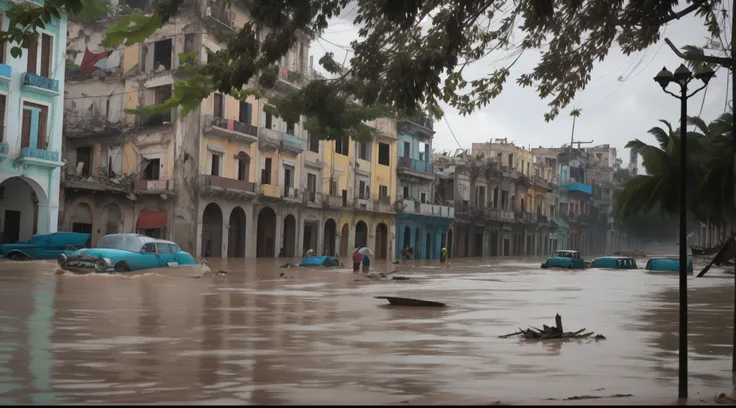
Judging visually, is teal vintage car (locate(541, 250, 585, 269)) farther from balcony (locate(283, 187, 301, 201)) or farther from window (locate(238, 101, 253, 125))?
window (locate(238, 101, 253, 125))

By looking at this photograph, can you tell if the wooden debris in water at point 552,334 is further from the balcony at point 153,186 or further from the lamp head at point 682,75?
the balcony at point 153,186

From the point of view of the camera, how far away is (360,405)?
6.18m

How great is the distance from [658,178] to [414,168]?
98.3ft

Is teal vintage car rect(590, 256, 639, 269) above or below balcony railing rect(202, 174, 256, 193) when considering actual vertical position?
below

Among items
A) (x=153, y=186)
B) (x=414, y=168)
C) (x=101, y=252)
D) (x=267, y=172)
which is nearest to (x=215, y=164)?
(x=153, y=186)

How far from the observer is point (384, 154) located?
61.8 meters

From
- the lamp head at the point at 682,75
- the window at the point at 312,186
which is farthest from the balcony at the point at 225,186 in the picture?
the lamp head at the point at 682,75

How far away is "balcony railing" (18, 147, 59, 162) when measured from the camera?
34.4 m

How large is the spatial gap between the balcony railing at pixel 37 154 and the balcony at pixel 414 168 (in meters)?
31.3

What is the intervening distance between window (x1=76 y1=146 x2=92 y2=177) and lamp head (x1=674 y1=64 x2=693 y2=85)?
1651 inches

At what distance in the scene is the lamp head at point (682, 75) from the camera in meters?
7.58

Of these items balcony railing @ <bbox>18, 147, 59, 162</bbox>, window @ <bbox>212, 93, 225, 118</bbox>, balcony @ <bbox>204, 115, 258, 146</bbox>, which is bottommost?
balcony railing @ <bbox>18, 147, 59, 162</bbox>

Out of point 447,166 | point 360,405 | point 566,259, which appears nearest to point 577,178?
point 447,166

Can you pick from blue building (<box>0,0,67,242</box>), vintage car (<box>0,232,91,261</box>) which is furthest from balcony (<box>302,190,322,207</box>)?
Answer: vintage car (<box>0,232,91,261</box>)
